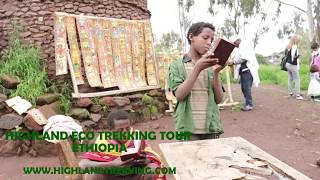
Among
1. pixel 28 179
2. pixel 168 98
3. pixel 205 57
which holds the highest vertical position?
pixel 205 57

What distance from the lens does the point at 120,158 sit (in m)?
2.75

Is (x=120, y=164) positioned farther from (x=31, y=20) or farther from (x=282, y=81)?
(x=282, y=81)

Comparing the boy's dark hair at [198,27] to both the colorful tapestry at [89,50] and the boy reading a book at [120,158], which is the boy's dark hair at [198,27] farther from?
the colorful tapestry at [89,50]

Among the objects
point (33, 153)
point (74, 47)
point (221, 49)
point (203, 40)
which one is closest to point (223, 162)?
point (221, 49)

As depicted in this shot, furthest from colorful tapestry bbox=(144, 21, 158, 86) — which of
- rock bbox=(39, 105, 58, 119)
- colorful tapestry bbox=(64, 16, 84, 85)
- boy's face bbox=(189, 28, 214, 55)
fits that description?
boy's face bbox=(189, 28, 214, 55)

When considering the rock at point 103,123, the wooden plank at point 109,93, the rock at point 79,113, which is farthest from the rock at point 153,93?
the rock at point 79,113

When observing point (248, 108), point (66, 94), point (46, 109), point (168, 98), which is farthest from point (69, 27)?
point (248, 108)

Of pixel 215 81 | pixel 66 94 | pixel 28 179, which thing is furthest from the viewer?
pixel 66 94

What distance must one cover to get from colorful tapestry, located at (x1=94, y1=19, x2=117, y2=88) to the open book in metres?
5.04

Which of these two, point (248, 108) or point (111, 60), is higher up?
point (111, 60)

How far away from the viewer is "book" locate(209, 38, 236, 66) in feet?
8.00

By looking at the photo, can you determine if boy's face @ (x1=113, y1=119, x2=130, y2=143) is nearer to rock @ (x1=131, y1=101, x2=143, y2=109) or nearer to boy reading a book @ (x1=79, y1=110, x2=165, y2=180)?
boy reading a book @ (x1=79, y1=110, x2=165, y2=180)

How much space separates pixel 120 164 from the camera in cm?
274

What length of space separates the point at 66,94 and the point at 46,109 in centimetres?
78
